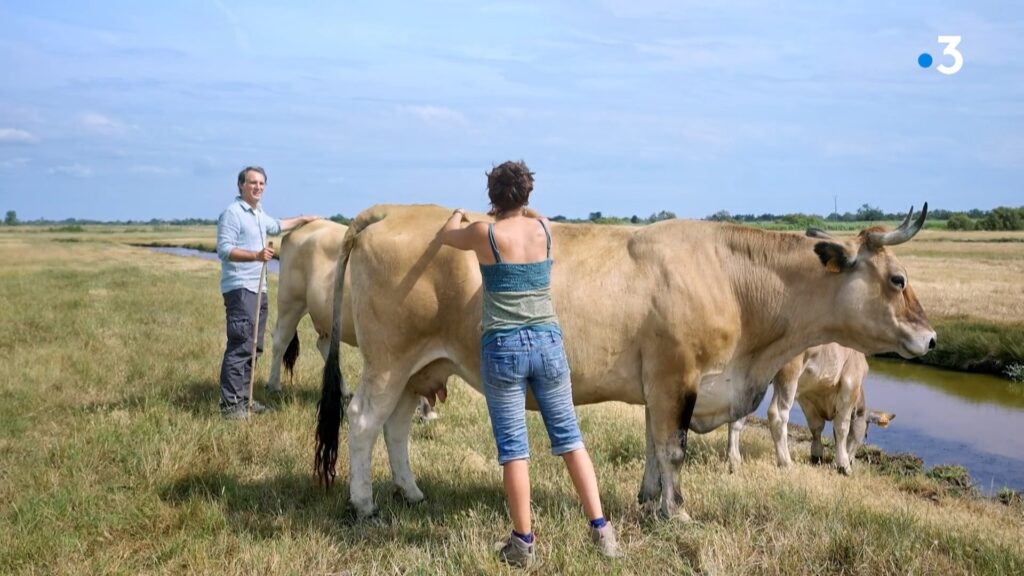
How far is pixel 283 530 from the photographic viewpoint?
17.8 feet

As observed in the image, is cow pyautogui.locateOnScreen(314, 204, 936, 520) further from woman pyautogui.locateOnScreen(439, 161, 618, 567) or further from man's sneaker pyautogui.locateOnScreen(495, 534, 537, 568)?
man's sneaker pyautogui.locateOnScreen(495, 534, 537, 568)

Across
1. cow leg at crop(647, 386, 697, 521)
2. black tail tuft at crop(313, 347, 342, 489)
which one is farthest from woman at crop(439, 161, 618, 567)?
black tail tuft at crop(313, 347, 342, 489)

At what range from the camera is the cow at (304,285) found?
9536mm

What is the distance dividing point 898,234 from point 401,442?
3818mm

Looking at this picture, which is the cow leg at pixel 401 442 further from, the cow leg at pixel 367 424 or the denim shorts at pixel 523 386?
the denim shorts at pixel 523 386

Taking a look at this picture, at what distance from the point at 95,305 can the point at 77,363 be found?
9.20 meters

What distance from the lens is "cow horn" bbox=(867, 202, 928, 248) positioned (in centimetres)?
554

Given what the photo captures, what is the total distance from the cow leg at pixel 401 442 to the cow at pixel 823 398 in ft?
12.9

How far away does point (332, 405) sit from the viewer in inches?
238

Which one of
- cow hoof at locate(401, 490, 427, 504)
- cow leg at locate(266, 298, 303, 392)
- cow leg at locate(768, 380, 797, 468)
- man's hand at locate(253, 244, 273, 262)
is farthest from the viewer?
cow leg at locate(266, 298, 303, 392)

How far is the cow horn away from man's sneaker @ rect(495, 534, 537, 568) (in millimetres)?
3163

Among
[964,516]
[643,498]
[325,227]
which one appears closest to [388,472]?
[643,498]

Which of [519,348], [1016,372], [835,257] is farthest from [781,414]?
[1016,372]

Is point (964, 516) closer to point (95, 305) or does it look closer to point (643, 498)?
point (643, 498)
